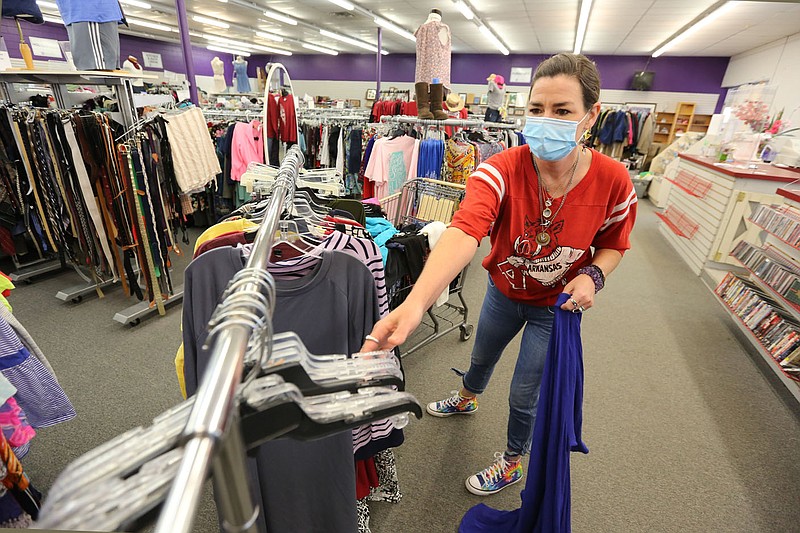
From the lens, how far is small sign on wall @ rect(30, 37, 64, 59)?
1093cm

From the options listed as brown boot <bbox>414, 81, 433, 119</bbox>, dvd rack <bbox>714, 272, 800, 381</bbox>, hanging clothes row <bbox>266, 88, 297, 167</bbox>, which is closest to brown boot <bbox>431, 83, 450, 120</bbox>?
brown boot <bbox>414, 81, 433, 119</bbox>

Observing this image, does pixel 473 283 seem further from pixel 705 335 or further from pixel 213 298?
pixel 213 298

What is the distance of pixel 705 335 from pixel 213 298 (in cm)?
413

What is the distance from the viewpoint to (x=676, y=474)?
83.5 inches

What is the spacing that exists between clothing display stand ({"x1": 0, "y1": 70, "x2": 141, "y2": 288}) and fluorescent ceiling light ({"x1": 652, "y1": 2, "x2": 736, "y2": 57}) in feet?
30.8

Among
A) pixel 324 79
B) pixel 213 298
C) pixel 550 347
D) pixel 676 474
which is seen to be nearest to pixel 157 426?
pixel 213 298

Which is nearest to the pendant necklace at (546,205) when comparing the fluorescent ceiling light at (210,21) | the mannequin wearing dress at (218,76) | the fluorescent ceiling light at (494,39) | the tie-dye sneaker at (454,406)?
the tie-dye sneaker at (454,406)

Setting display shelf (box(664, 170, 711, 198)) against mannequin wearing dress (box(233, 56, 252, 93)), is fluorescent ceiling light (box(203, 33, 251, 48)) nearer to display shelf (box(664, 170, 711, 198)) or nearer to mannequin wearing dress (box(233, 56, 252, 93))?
mannequin wearing dress (box(233, 56, 252, 93))

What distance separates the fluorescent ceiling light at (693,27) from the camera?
7138mm

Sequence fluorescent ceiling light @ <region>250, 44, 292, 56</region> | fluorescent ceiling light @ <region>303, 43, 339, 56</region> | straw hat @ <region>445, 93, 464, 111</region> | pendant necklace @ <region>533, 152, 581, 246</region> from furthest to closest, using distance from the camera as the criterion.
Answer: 1. fluorescent ceiling light @ <region>250, 44, 292, 56</region>
2. fluorescent ceiling light @ <region>303, 43, 339, 56</region>
3. straw hat @ <region>445, 93, 464, 111</region>
4. pendant necklace @ <region>533, 152, 581, 246</region>

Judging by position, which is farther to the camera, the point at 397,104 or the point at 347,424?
the point at 397,104

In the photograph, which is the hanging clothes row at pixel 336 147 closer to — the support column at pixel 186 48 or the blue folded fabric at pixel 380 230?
the support column at pixel 186 48

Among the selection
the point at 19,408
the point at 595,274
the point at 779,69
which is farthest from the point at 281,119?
the point at 779,69

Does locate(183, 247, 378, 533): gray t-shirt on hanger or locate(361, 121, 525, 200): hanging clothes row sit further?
locate(361, 121, 525, 200): hanging clothes row
